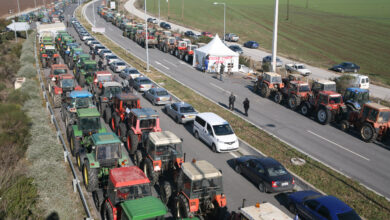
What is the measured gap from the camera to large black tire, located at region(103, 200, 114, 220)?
11.2 meters

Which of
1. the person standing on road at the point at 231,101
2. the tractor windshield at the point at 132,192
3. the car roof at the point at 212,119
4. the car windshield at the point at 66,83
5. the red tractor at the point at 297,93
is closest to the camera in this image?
the tractor windshield at the point at 132,192

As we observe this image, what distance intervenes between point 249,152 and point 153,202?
10.2m

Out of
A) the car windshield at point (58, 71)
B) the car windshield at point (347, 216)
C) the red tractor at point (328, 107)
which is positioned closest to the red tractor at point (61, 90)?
the car windshield at point (58, 71)

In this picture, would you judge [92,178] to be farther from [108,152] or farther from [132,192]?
[132,192]

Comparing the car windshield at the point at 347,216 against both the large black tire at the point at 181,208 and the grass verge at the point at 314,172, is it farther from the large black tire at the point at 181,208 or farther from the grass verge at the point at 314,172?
the large black tire at the point at 181,208

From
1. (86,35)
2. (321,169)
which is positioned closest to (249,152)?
(321,169)

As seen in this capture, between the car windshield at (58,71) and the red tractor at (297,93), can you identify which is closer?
the red tractor at (297,93)

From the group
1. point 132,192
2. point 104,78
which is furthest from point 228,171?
Result: point 104,78

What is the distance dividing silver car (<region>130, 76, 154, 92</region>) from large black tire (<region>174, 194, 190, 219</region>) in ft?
59.8

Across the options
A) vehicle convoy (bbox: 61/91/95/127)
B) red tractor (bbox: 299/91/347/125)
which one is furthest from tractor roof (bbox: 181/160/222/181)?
red tractor (bbox: 299/91/347/125)

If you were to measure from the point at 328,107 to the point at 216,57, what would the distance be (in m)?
17.2

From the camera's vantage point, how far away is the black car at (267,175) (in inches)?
592

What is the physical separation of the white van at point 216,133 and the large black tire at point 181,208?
693 centimetres

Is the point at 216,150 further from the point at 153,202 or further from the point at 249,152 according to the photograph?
the point at 153,202
